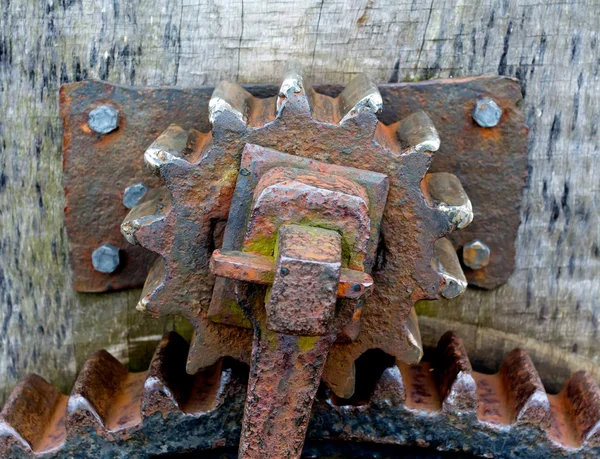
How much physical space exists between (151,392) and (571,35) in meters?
0.84

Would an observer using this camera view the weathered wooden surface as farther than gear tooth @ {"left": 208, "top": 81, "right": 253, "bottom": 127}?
Yes

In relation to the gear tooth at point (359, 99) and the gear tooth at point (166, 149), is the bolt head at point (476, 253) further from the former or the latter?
the gear tooth at point (166, 149)

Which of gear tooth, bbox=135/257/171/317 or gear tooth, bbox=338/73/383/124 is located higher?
gear tooth, bbox=338/73/383/124

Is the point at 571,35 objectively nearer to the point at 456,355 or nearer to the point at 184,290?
the point at 456,355

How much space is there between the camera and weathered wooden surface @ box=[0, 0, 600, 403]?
1027 mm

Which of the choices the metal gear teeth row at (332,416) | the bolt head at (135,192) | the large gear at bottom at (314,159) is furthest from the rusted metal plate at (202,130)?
the metal gear teeth row at (332,416)

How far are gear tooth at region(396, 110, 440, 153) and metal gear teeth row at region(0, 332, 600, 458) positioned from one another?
13.8 inches

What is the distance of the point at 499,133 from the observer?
106 cm

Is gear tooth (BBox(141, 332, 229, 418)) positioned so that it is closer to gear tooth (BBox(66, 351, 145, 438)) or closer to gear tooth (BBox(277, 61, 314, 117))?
gear tooth (BBox(66, 351, 145, 438))

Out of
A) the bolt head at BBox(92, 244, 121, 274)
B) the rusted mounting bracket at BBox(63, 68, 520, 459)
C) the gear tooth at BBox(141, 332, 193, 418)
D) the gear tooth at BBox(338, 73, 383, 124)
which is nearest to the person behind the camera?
the rusted mounting bracket at BBox(63, 68, 520, 459)

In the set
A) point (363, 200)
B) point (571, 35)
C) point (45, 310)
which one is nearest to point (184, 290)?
point (363, 200)

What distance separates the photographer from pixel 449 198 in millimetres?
902

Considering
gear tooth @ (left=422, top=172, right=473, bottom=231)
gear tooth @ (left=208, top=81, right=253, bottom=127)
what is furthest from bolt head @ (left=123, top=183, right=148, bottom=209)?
gear tooth @ (left=422, top=172, right=473, bottom=231)

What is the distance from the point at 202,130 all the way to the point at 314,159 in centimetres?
27
